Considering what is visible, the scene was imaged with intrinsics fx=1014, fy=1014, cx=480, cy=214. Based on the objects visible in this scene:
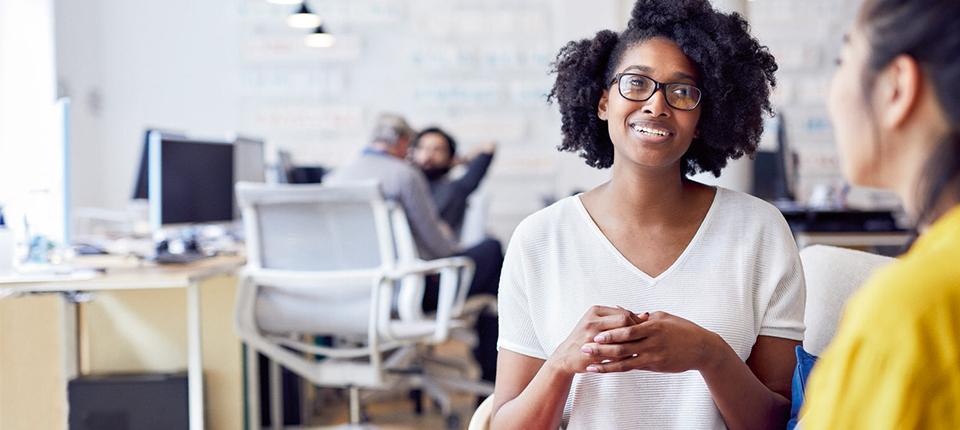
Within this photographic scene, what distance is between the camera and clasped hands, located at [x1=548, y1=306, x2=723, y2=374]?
4.13ft

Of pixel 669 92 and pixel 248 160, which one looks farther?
pixel 248 160

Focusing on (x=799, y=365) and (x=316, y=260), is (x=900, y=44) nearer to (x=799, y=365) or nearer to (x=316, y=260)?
(x=799, y=365)

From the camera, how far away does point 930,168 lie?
73 cm

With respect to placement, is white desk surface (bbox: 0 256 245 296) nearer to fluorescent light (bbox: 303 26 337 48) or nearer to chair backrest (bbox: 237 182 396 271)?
chair backrest (bbox: 237 182 396 271)

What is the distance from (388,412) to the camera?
4441 millimetres

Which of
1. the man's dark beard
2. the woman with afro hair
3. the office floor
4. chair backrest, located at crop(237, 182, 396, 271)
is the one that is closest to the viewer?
the woman with afro hair

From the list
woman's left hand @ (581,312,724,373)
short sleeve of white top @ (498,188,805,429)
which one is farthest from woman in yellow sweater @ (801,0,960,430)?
short sleeve of white top @ (498,188,805,429)

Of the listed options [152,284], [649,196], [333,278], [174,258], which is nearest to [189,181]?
[174,258]

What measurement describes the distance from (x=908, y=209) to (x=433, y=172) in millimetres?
4605

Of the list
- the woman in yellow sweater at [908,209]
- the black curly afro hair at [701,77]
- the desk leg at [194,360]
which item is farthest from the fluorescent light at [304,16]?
the woman in yellow sweater at [908,209]

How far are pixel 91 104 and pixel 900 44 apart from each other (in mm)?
6833

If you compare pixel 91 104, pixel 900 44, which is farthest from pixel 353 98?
pixel 900 44

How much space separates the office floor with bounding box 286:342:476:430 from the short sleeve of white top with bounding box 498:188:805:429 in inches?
105

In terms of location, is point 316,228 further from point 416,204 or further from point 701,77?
point 701,77
